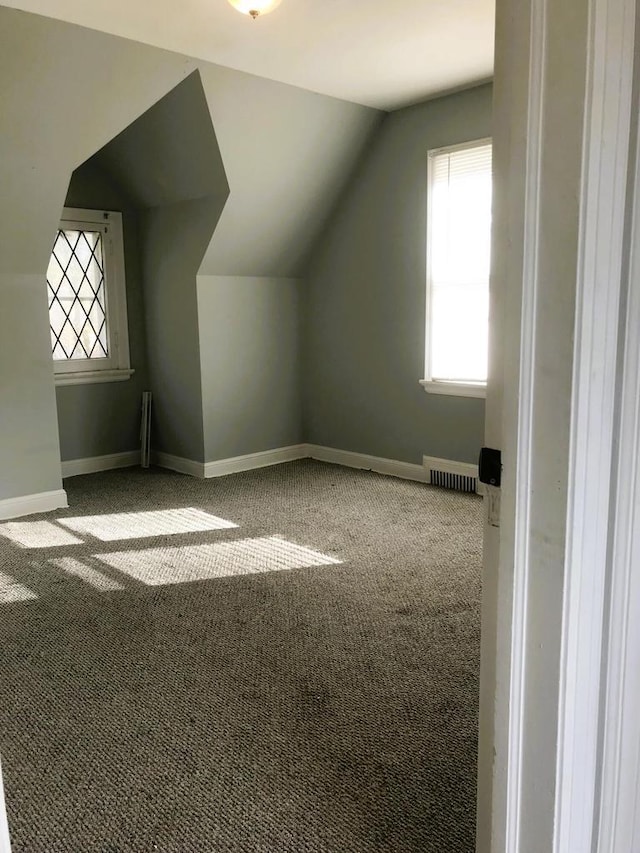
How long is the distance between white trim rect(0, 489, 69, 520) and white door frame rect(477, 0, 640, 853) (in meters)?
3.58

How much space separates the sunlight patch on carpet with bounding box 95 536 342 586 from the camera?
10.4 feet

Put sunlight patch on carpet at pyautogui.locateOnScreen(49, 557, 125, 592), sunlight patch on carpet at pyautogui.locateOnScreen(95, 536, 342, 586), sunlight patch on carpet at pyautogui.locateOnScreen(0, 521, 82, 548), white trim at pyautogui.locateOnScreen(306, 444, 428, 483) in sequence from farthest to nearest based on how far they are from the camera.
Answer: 1. white trim at pyautogui.locateOnScreen(306, 444, 428, 483)
2. sunlight patch on carpet at pyautogui.locateOnScreen(0, 521, 82, 548)
3. sunlight patch on carpet at pyautogui.locateOnScreen(95, 536, 342, 586)
4. sunlight patch on carpet at pyautogui.locateOnScreen(49, 557, 125, 592)

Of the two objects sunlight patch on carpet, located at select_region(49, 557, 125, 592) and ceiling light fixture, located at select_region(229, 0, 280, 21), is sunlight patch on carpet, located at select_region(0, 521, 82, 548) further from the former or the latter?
ceiling light fixture, located at select_region(229, 0, 280, 21)

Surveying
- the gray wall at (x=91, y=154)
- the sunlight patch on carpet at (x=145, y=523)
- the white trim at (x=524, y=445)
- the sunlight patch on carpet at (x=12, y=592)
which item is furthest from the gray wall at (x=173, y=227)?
the white trim at (x=524, y=445)

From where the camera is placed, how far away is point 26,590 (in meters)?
3.04

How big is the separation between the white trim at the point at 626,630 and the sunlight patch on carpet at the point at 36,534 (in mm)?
3036

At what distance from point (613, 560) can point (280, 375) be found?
4.39 meters

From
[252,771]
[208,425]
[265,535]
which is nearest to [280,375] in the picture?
[208,425]

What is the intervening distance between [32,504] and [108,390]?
1.27 m

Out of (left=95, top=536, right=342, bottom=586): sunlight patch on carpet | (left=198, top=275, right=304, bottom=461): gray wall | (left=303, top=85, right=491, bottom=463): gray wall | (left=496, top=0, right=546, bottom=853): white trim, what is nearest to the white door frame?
(left=496, top=0, right=546, bottom=853): white trim

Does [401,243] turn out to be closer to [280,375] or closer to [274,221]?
[274,221]

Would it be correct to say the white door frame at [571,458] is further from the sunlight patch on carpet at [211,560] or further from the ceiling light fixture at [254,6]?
the sunlight patch on carpet at [211,560]

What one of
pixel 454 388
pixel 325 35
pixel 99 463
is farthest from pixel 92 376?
pixel 325 35

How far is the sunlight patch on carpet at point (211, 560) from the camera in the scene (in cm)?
317
